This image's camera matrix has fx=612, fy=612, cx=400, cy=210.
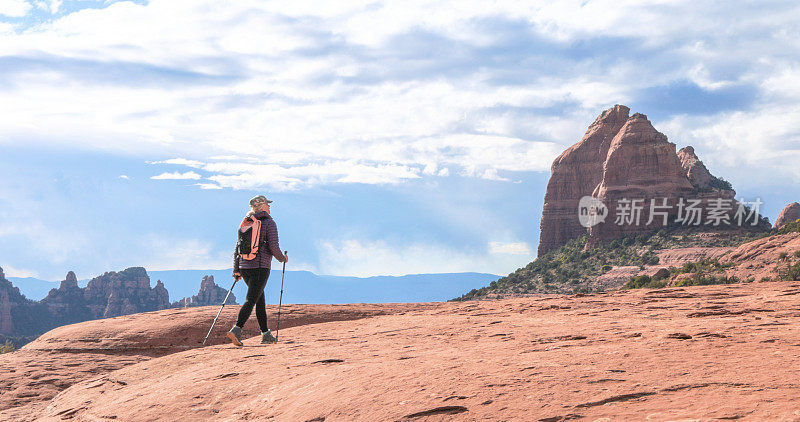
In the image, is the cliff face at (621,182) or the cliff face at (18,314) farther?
the cliff face at (18,314)

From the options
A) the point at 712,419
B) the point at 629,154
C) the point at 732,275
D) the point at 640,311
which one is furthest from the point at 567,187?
the point at 712,419

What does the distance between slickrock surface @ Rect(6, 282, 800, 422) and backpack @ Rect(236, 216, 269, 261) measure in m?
1.88

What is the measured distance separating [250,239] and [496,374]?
704 cm

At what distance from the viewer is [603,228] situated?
11138 cm

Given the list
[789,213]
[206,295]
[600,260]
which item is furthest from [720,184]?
[206,295]

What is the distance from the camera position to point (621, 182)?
11481cm

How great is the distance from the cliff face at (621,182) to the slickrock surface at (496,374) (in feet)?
333

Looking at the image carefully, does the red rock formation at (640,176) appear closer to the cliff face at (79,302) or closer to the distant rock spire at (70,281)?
the cliff face at (79,302)

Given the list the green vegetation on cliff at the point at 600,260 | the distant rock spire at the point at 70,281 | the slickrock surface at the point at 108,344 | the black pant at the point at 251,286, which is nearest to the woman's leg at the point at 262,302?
the black pant at the point at 251,286

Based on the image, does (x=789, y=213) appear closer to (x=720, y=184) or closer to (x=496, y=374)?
(x=720, y=184)

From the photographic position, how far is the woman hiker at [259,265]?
12.4 meters

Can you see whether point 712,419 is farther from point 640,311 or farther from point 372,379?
point 640,311

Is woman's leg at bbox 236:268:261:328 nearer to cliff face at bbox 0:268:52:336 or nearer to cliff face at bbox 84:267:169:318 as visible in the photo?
cliff face at bbox 0:268:52:336

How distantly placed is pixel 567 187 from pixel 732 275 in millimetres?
87066
